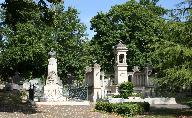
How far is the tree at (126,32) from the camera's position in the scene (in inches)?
2147

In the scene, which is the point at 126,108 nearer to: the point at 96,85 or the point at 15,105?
the point at 15,105

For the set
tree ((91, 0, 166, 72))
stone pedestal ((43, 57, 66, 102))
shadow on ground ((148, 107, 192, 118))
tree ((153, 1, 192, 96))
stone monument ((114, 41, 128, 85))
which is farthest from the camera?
tree ((91, 0, 166, 72))

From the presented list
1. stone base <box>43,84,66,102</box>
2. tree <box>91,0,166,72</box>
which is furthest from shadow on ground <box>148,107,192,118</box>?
tree <box>91,0,166,72</box>

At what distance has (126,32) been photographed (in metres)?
55.2

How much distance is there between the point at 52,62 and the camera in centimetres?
3278

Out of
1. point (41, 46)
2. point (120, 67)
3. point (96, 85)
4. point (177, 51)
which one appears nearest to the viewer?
point (177, 51)

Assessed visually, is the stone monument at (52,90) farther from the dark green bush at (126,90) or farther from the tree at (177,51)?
the tree at (177,51)

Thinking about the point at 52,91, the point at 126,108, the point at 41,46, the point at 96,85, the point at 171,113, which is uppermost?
the point at 41,46

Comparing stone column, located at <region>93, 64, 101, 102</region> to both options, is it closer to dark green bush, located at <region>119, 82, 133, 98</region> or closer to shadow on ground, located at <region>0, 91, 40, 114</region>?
dark green bush, located at <region>119, 82, 133, 98</region>

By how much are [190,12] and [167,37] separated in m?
2.59

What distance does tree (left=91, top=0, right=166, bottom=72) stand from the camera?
5453 cm

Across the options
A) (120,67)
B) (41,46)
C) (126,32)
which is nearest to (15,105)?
→ (120,67)

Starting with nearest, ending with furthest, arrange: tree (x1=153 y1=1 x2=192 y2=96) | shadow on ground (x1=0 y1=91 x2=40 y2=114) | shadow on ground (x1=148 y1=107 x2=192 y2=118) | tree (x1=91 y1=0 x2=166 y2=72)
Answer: tree (x1=153 y1=1 x2=192 y2=96)
shadow on ground (x1=148 y1=107 x2=192 y2=118)
shadow on ground (x1=0 y1=91 x2=40 y2=114)
tree (x1=91 y1=0 x2=166 y2=72)

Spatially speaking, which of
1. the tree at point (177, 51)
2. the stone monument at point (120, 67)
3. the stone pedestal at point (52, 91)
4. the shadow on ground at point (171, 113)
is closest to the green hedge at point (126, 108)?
the shadow on ground at point (171, 113)
